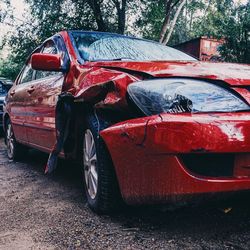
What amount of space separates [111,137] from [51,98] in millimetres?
1420

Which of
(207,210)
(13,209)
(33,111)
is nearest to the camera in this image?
(207,210)

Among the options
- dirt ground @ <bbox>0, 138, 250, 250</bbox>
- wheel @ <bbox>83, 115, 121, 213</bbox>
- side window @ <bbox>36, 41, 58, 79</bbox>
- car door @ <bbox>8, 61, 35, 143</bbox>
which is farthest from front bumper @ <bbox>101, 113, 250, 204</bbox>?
car door @ <bbox>8, 61, 35, 143</bbox>

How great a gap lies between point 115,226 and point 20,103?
110 inches

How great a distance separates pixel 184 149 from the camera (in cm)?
180

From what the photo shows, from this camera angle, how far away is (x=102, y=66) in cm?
261

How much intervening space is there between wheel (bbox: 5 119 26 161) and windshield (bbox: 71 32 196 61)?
2.26m

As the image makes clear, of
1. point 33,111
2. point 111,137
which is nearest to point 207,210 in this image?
point 111,137

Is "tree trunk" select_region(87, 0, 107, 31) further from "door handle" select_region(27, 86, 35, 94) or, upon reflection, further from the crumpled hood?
the crumpled hood

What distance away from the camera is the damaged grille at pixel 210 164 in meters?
1.86

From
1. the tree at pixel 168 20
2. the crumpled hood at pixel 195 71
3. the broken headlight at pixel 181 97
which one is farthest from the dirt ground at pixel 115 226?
the tree at pixel 168 20

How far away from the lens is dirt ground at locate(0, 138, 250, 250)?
80.0 inches

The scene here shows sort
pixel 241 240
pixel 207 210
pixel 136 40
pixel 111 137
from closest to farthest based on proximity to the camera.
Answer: pixel 241 240 → pixel 111 137 → pixel 207 210 → pixel 136 40

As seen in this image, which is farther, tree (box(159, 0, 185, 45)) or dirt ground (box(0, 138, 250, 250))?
tree (box(159, 0, 185, 45))

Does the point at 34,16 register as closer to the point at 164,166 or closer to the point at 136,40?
the point at 136,40
